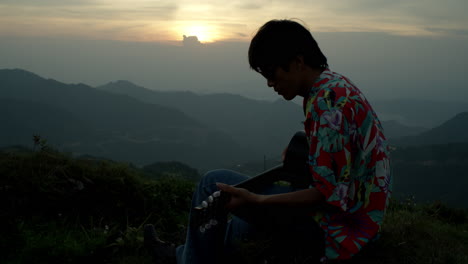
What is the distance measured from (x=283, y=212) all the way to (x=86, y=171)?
4270 millimetres

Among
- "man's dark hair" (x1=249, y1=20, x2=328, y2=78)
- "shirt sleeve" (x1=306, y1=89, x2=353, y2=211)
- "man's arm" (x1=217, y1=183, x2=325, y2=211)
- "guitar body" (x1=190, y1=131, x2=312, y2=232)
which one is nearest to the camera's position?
"shirt sleeve" (x1=306, y1=89, x2=353, y2=211)

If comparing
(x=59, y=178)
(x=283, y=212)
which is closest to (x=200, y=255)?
(x=283, y=212)

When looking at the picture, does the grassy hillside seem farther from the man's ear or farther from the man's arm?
the man's ear

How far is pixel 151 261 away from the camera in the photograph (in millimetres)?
4285

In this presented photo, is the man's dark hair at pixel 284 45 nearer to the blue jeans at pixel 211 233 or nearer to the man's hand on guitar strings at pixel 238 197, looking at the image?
the man's hand on guitar strings at pixel 238 197

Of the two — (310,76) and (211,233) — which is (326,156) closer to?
(310,76)

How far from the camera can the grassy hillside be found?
3865 millimetres

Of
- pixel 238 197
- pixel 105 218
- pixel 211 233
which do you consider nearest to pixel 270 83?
pixel 238 197

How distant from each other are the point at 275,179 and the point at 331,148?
37.2 inches

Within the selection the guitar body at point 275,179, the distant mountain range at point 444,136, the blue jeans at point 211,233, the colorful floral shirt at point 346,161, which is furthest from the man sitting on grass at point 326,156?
the distant mountain range at point 444,136

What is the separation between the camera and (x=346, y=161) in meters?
2.08

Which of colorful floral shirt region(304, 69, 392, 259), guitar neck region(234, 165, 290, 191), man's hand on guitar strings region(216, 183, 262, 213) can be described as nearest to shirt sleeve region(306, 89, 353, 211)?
colorful floral shirt region(304, 69, 392, 259)

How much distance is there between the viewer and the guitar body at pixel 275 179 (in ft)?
9.23

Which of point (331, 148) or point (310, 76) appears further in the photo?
point (310, 76)
